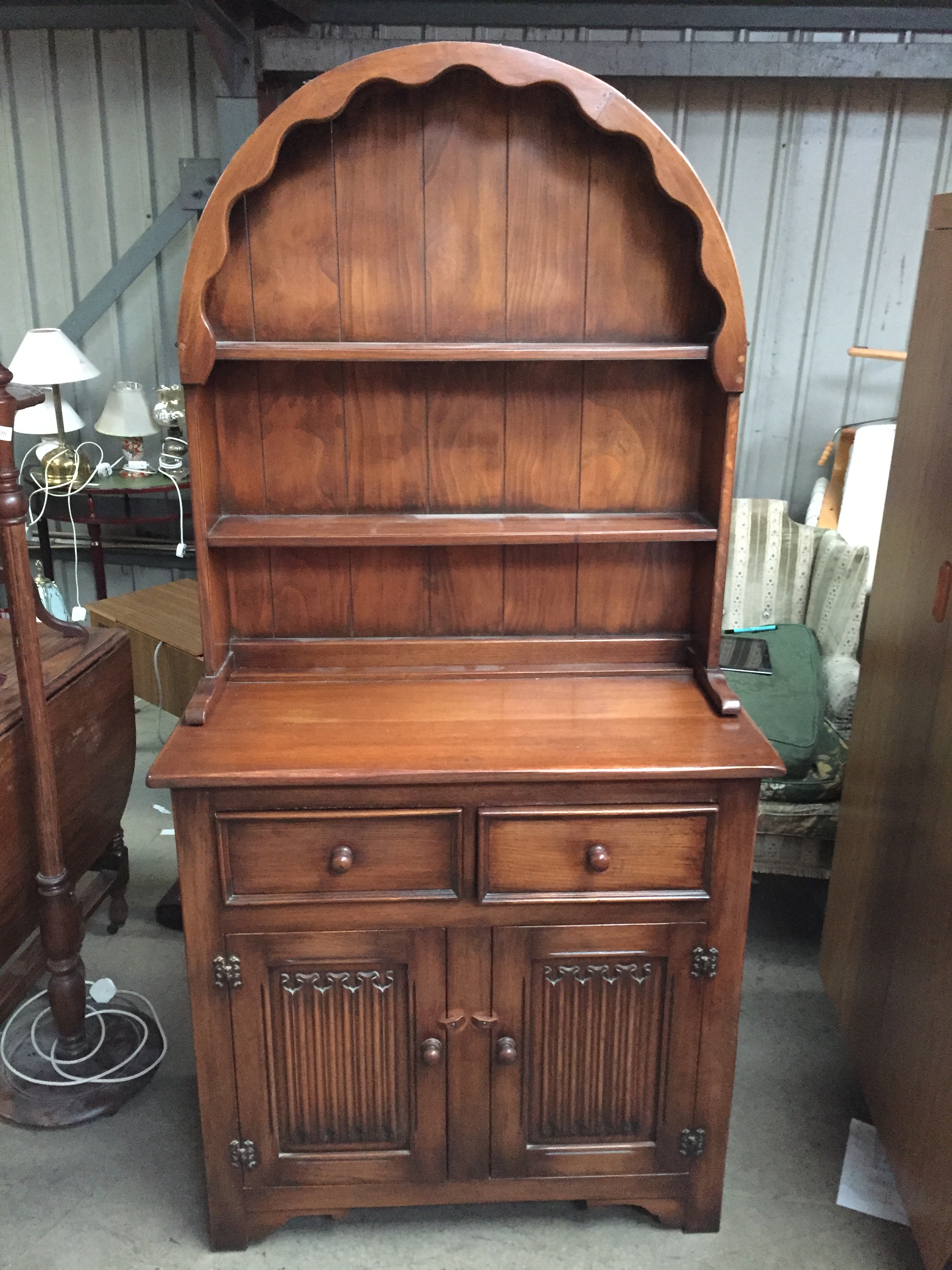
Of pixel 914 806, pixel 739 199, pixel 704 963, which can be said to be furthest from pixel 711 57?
pixel 704 963

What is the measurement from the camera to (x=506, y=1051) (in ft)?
5.40

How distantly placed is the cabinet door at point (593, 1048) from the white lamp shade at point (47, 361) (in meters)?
2.64

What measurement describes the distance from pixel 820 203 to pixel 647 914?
2.75 meters

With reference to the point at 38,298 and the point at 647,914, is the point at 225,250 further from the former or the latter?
the point at 38,298

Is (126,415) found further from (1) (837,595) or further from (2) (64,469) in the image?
(1) (837,595)

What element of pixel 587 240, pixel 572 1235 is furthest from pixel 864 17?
pixel 572 1235

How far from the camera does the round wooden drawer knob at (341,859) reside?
1.52 m

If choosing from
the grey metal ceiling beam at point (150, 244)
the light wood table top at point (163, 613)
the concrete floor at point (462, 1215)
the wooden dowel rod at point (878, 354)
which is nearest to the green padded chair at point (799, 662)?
the concrete floor at point (462, 1215)

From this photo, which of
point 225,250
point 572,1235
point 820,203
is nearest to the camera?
point 225,250

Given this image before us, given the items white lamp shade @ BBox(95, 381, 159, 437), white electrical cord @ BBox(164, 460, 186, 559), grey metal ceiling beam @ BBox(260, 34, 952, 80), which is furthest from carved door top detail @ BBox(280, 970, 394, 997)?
grey metal ceiling beam @ BBox(260, 34, 952, 80)

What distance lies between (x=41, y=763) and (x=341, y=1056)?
77 centimetres

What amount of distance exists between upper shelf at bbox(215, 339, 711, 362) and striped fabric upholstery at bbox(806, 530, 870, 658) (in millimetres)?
1325

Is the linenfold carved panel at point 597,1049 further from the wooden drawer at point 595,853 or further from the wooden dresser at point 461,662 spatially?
the wooden drawer at point 595,853

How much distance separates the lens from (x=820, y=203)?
3.37 m
